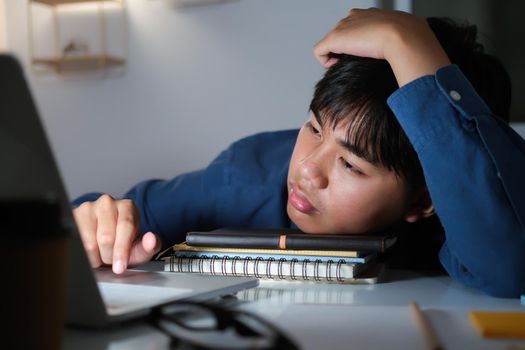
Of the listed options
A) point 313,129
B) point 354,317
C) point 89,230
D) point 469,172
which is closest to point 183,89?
point 313,129

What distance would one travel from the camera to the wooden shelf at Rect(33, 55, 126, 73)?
199 centimetres

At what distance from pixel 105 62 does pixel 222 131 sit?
49cm

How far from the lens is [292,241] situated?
71 cm

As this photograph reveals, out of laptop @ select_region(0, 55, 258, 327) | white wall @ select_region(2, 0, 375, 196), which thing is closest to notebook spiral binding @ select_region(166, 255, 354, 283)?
laptop @ select_region(0, 55, 258, 327)

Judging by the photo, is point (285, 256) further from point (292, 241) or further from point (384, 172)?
point (384, 172)

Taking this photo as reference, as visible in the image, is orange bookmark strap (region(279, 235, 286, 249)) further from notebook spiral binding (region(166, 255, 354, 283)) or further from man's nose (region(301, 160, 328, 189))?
man's nose (region(301, 160, 328, 189))

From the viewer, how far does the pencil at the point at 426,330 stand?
0.36 m

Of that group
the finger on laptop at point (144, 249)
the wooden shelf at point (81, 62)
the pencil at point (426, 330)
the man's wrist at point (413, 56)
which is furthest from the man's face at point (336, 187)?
the wooden shelf at point (81, 62)

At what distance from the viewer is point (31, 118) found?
32 cm

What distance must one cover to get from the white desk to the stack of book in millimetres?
16

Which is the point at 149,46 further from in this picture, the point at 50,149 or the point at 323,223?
the point at 50,149

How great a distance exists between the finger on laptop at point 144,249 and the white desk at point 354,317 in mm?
147

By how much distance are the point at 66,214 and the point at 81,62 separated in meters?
1.91

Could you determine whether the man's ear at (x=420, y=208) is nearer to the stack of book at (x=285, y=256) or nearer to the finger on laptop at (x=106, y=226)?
the stack of book at (x=285, y=256)
